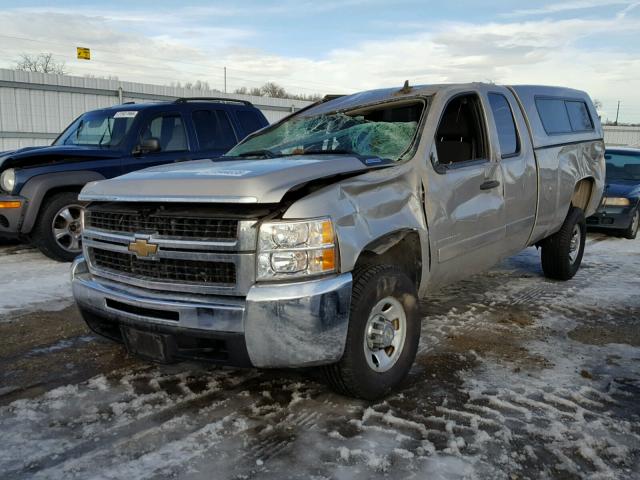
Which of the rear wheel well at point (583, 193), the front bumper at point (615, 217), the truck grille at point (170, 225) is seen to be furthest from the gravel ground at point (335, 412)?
the front bumper at point (615, 217)

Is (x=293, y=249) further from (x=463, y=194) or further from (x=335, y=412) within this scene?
(x=463, y=194)

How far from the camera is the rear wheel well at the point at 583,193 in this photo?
A: 623cm

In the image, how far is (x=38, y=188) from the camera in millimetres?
6812

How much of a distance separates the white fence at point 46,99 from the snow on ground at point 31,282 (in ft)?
31.5

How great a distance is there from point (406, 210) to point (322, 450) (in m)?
1.50

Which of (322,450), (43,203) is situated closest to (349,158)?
(322,450)

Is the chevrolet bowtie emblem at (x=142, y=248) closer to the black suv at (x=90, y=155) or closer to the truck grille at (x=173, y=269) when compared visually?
the truck grille at (x=173, y=269)

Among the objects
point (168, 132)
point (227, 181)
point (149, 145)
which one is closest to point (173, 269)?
point (227, 181)

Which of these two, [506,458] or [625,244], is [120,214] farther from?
[625,244]

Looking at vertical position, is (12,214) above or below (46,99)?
below

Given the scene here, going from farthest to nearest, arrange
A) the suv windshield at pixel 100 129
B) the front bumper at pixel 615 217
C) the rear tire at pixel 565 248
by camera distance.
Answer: the front bumper at pixel 615 217, the suv windshield at pixel 100 129, the rear tire at pixel 565 248

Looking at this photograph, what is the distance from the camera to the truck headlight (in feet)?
31.0

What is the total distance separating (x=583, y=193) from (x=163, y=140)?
516cm

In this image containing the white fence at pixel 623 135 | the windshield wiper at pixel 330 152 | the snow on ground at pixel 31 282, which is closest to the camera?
the windshield wiper at pixel 330 152
